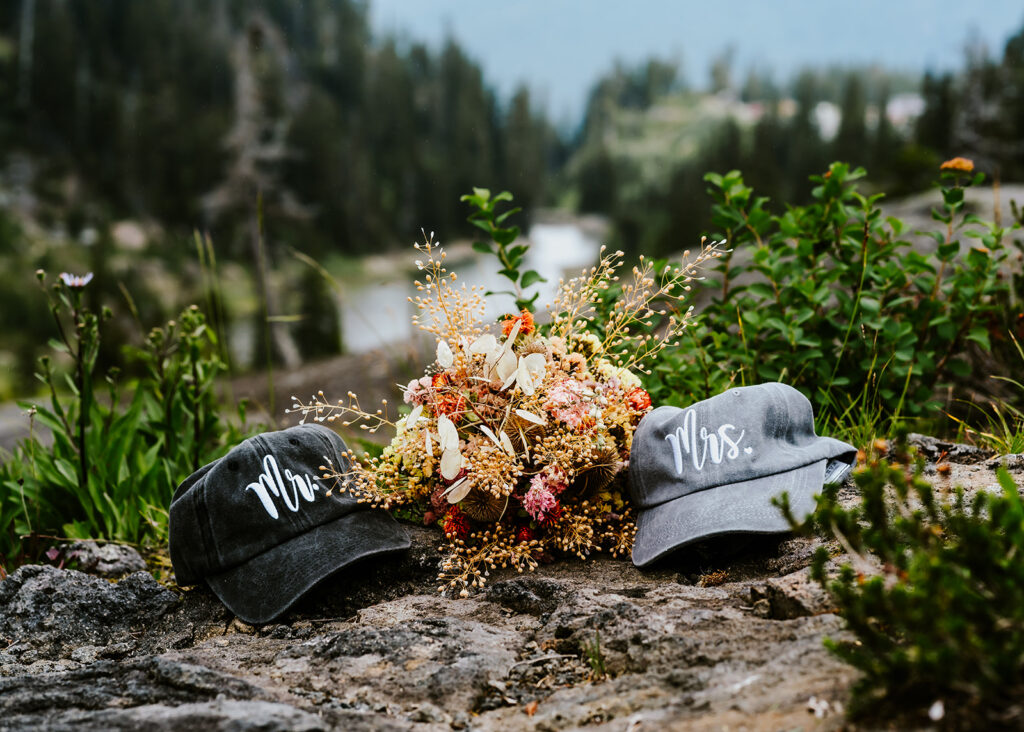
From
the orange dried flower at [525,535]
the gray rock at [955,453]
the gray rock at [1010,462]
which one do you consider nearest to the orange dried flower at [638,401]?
the orange dried flower at [525,535]

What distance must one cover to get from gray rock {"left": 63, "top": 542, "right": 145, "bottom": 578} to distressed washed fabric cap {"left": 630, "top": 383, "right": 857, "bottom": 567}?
1.92 metres

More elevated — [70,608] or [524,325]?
[524,325]

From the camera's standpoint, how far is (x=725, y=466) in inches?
79.3

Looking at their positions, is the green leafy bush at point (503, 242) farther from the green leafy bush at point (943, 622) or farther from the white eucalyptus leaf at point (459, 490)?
the green leafy bush at point (943, 622)

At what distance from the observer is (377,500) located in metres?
2.07

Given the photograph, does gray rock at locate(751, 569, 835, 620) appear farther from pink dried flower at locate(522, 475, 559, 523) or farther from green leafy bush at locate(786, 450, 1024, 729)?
pink dried flower at locate(522, 475, 559, 523)

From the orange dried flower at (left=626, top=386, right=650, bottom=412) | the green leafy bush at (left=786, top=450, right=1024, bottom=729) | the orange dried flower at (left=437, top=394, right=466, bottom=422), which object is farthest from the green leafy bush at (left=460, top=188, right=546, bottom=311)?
the green leafy bush at (left=786, top=450, right=1024, bottom=729)

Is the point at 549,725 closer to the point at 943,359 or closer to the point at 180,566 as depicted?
the point at 180,566

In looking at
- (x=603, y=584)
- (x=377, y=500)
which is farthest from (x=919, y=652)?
(x=377, y=500)

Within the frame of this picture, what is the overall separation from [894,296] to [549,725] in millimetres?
2513

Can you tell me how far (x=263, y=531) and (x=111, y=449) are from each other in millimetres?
1441

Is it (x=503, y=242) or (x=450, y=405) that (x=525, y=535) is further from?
(x=503, y=242)

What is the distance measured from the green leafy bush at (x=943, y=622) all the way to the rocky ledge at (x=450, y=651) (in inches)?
4.3

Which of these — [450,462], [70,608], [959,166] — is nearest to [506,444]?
[450,462]
